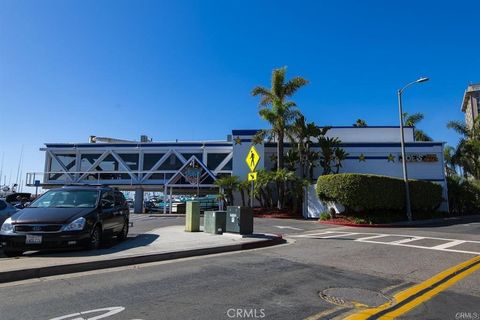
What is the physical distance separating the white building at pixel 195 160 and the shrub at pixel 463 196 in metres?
1.79

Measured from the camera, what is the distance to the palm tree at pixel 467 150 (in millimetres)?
47344

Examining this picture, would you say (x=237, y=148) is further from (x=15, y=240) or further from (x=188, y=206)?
(x=15, y=240)

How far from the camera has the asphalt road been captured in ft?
19.2

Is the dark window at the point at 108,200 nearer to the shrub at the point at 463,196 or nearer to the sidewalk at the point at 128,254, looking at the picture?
the sidewalk at the point at 128,254

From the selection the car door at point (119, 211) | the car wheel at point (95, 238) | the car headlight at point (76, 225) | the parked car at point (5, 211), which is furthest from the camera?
the car door at point (119, 211)

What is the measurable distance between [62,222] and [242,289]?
530 centimetres

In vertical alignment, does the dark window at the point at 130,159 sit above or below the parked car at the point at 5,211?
above

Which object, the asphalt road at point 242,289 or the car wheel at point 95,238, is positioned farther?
the car wheel at point 95,238

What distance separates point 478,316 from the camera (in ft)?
19.4

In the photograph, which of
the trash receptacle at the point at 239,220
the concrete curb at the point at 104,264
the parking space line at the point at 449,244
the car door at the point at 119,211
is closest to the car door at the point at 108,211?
the car door at the point at 119,211

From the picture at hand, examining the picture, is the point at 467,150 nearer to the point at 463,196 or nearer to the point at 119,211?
the point at 463,196

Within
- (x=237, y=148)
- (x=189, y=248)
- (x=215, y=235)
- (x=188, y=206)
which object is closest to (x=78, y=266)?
(x=189, y=248)

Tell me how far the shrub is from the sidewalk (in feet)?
95.8

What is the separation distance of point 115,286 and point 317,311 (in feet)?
11.1
